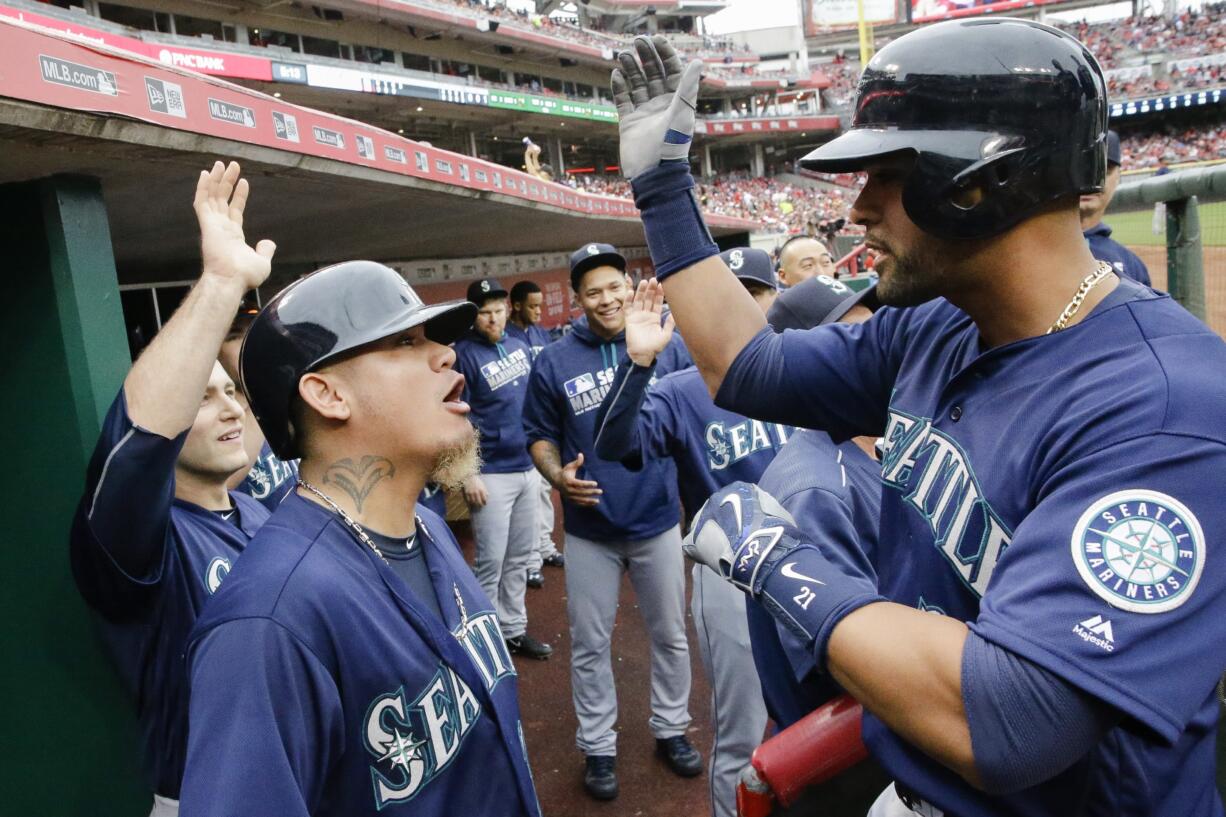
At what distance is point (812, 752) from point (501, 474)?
399 cm

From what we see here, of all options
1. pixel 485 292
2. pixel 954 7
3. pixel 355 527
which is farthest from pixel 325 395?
pixel 954 7

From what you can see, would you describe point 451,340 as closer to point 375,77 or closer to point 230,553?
point 230,553

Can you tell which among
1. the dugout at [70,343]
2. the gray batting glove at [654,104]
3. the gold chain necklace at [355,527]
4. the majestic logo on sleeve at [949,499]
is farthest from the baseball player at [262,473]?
the majestic logo on sleeve at [949,499]

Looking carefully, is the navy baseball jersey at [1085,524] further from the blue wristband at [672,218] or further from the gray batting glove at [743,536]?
the blue wristband at [672,218]

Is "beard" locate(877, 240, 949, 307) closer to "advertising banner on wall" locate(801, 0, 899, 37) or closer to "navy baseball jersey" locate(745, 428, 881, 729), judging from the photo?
"navy baseball jersey" locate(745, 428, 881, 729)

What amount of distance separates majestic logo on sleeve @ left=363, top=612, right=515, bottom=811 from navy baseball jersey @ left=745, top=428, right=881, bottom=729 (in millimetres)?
713

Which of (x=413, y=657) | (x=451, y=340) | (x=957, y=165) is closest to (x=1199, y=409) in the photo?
(x=957, y=165)

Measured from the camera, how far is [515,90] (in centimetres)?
3384

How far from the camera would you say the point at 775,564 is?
1.33 meters

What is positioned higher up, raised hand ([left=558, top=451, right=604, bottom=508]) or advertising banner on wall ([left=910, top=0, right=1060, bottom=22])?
advertising banner on wall ([left=910, top=0, right=1060, bottom=22])

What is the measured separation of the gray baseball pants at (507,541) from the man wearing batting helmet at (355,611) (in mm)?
3246

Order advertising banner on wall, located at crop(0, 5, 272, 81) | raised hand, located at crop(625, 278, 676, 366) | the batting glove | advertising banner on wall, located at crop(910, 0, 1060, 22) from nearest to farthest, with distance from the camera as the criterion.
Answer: the batting glove, raised hand, located at crop(625, 278, 676, 366), advertising banner on wall, located at crop(0, 5, 272, 81), advertising banner on wall, located at crop(910, 0, 1060, 22)

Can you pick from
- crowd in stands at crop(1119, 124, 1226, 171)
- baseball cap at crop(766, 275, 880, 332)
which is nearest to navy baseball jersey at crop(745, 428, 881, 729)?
baseball cap at crop(766, 275, 880, 332)

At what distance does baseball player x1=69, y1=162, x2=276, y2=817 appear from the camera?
5.64 feet
